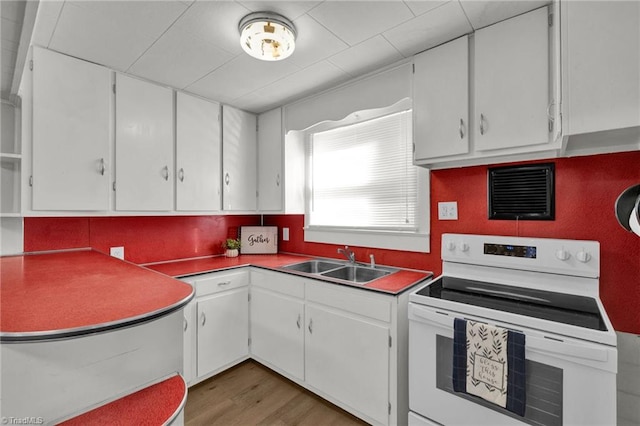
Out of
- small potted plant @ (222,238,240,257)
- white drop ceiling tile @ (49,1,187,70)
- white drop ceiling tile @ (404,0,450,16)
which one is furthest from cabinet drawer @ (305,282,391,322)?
white drop ceiling tile @ (49,1,187,70)

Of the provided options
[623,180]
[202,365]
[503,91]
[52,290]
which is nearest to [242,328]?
[202,365]

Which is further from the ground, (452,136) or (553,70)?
(553,70)

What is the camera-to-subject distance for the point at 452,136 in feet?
5.78

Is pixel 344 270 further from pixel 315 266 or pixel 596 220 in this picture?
pixel 596 220

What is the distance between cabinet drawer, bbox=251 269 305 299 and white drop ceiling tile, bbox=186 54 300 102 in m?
1.51

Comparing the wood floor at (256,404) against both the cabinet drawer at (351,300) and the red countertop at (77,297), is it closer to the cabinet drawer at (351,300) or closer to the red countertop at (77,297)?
the cabinet drawer at (351,300)

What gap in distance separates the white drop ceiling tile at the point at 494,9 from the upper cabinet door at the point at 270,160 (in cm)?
176

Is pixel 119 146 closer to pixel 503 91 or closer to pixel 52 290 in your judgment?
pixel 52 290

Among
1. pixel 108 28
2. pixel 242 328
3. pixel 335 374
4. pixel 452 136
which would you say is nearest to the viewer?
pixel 108 28

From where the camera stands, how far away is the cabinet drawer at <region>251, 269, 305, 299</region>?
220cm

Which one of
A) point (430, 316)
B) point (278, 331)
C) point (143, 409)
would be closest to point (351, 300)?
point (430, 316)

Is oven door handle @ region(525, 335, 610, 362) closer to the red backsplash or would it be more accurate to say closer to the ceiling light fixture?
the red backsplash

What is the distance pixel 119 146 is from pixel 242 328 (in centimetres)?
171

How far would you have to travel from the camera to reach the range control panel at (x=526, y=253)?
4.93 feet
